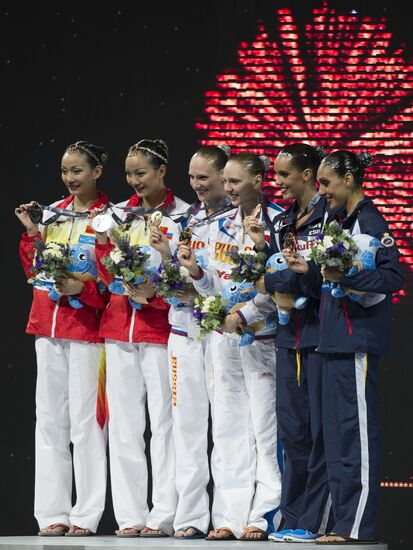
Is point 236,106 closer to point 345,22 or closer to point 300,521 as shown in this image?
point 345,22

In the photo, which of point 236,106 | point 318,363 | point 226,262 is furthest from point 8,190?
point 318,363

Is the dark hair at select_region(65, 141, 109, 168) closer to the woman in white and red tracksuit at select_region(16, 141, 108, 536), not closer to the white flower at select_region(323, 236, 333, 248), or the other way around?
the woman in white and red tracksuit at select_region(16, 141, 108, 536)

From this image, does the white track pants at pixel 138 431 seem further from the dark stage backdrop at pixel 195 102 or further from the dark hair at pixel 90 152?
the dark stage backdrop at pixel 195 102

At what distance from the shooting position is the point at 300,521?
5766 millimetres

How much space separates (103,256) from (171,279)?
46 cm

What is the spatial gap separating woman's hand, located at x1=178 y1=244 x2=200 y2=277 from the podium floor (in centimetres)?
123

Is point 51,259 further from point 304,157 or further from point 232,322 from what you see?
point 304,157

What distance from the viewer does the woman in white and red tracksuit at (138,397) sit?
6.34 meters

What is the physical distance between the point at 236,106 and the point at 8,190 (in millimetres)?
1444

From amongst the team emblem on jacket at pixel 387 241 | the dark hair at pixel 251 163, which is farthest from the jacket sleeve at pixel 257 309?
the team emblem on jacket at pixel 387 241

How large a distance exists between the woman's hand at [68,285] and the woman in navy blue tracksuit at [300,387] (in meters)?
1.01

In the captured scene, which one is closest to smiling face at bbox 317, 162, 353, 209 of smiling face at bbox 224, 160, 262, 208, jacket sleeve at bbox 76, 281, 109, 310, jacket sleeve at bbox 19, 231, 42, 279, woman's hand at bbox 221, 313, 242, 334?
smiling face at bbox 224, 160, 262, 208

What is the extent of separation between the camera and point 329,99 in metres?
7.50

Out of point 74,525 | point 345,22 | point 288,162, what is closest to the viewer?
point 288,162
